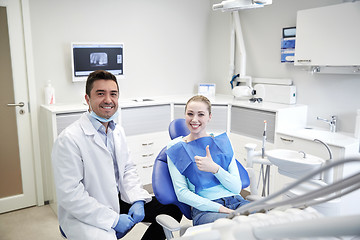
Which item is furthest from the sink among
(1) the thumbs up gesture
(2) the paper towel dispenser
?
(2) the paper towel dispenser

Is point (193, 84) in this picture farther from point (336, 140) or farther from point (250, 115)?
point (336, 140)

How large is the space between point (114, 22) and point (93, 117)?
2.02 meters

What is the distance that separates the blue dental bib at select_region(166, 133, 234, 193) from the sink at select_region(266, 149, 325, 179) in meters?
0.29


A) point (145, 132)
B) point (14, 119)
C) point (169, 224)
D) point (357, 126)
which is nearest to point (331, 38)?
point (357, 126)

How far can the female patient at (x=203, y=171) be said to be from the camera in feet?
5.70

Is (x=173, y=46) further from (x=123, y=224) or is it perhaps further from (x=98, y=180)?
(x=123, y=224)

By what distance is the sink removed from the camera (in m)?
1.84

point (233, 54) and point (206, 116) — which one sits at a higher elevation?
point (233, 54)

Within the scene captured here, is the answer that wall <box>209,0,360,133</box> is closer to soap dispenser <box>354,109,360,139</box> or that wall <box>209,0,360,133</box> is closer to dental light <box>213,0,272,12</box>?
soap dispenser <box>354,109,360,139</box>

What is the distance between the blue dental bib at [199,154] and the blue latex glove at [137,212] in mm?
313

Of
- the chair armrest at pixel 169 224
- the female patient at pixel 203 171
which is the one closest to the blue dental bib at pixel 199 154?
the female patient at pixel 203 171

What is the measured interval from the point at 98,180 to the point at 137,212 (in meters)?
0.29

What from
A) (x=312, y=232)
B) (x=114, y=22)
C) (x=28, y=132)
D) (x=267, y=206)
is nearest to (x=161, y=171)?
(x=267, y=206)

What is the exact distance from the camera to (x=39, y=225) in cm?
281
